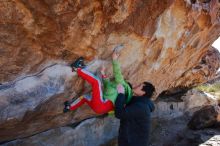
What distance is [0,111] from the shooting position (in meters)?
5.80

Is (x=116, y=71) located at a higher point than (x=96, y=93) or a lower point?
higher

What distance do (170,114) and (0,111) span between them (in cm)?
634

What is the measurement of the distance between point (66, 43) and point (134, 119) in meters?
1.52

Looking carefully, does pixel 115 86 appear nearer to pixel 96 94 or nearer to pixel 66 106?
pixel 96 94

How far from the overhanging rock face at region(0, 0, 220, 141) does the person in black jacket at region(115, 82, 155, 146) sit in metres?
0.92

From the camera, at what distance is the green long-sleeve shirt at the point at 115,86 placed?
6.27 meters

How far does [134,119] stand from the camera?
598 centimetres

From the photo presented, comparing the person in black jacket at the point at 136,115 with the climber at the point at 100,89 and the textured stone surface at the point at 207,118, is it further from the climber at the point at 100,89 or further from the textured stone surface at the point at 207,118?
the textured stone surface at the point at 207,118

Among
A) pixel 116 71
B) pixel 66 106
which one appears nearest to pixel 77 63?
pixel 116 71

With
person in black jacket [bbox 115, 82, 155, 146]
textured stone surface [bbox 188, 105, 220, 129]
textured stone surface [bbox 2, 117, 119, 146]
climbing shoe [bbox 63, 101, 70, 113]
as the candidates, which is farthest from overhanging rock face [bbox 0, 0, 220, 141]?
textured stone surface [bbox 188, 105, 220, 129]

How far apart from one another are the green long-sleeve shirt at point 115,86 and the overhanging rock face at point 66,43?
30 centimetres

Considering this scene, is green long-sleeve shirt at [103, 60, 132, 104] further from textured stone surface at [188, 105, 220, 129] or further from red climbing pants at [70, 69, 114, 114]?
textured stone surface at [188, 105, 220, 129]

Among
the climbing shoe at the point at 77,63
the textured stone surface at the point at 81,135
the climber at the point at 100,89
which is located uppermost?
the climbing shoe at the point at 77,63

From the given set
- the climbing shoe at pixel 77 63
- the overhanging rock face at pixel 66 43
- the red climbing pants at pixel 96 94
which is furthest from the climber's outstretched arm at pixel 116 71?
the climbing shoe at pixel 77 63
